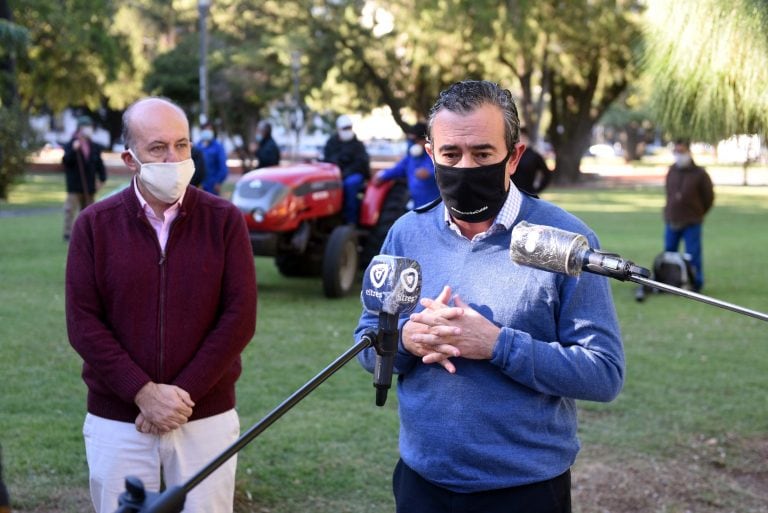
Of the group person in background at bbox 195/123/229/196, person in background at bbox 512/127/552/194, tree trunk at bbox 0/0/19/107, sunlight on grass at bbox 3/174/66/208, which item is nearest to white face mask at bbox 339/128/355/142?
person in background at bbox 512/127/552/194

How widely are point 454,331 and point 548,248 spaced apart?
13.3 inches

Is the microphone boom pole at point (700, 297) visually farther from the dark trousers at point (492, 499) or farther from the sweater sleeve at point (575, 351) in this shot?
the dark trousers at point (492, 499)

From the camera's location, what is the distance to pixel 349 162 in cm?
1277

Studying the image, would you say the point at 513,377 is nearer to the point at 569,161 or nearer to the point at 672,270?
the point at 672,270

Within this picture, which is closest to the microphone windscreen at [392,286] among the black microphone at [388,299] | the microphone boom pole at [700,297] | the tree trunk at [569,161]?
the black microphone at [388,299]

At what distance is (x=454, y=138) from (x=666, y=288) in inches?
30.6

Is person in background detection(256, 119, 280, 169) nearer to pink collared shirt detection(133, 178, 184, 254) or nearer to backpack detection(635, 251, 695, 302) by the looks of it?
backpack detection(635, 251, 695, 302)

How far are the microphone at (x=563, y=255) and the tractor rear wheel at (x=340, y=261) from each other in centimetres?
921

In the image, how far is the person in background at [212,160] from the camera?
1597cm

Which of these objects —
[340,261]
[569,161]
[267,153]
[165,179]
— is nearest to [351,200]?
[340,261]

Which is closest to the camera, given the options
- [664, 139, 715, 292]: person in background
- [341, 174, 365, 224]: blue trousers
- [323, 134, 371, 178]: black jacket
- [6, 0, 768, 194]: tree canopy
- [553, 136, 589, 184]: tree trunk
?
[341, 174, 365, 224]: blue trousers

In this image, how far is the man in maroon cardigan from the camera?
141 inches

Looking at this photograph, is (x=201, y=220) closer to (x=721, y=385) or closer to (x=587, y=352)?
(x=587, y=352)

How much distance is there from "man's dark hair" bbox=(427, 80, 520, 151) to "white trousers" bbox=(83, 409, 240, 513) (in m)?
1.47
